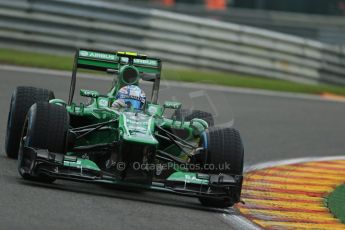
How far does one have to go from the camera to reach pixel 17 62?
18.4m

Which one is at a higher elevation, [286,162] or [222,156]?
[222,156]

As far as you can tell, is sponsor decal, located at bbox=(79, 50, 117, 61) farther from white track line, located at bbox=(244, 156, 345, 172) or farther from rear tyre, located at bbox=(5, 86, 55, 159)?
white track line, located at bbox=(244, 156, 345, 172)

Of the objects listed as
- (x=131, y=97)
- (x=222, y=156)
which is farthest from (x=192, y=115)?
(x=222, y=156)

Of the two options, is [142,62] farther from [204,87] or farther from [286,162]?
[204,87]

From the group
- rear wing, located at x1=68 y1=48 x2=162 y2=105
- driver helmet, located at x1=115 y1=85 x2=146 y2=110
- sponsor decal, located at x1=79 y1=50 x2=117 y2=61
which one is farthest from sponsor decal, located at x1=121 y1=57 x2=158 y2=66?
driver helmet, located at x1=115 y1=85 x2=146 y2=110

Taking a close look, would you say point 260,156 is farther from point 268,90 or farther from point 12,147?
point 268,90

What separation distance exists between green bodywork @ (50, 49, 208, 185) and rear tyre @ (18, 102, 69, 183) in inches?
11.2

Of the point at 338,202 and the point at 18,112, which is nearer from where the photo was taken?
the point at 338,202

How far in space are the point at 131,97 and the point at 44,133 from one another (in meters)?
1.42

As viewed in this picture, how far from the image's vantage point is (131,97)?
10219 millimetres

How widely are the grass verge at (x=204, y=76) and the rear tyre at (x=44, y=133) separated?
27.2 feet

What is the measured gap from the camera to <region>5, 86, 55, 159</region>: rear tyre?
1032 cm

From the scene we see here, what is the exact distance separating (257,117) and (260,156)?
309 cm

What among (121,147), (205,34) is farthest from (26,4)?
(121,147)
